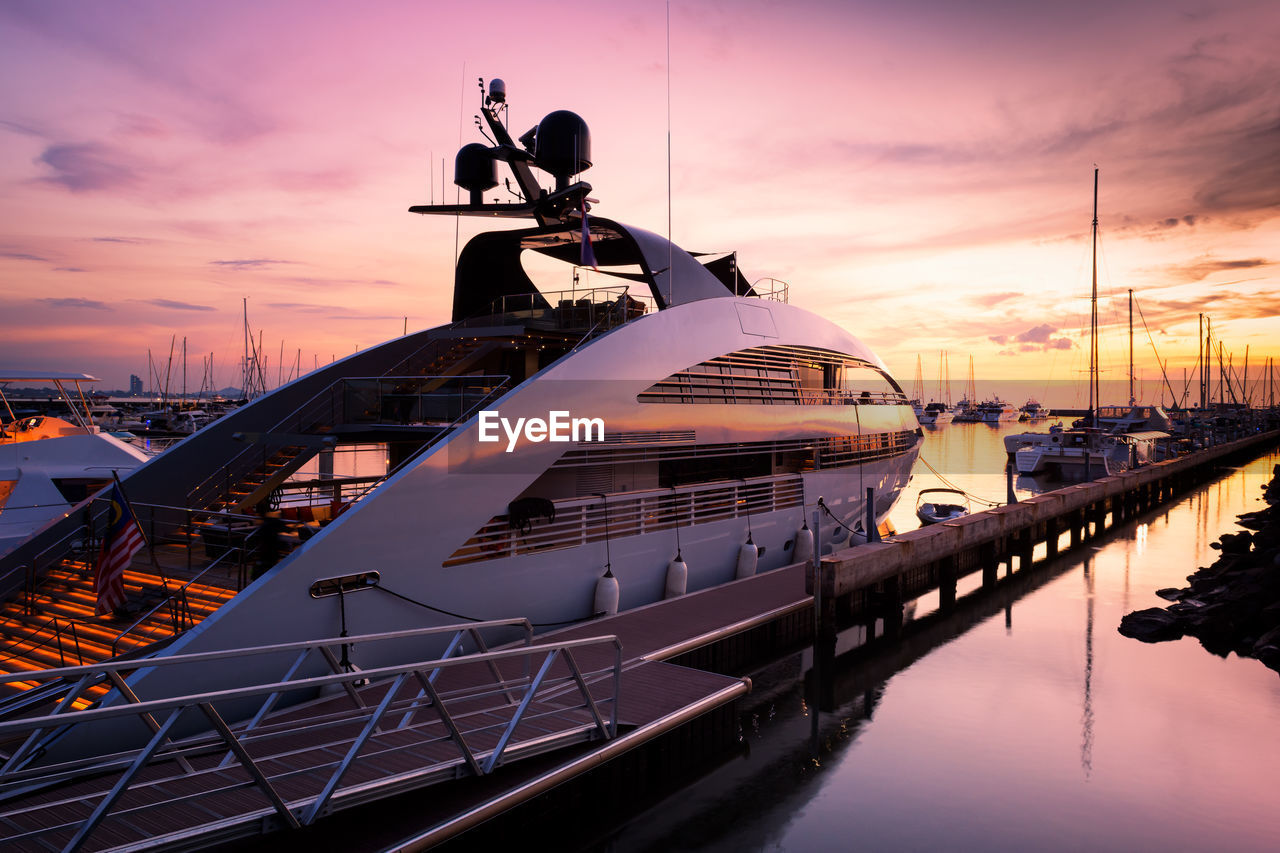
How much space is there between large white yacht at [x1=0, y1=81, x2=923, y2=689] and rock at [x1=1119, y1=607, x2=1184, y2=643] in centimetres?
594

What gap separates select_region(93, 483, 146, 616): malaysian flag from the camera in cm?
737

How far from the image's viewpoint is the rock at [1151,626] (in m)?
14.8

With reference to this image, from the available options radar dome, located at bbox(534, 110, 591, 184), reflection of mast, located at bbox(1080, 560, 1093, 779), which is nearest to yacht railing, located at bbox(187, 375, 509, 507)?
A: radar dome, located at bbox(534, 110, 591, 184)

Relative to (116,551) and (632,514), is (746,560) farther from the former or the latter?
(116,551)

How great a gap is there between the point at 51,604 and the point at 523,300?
25.7 feet

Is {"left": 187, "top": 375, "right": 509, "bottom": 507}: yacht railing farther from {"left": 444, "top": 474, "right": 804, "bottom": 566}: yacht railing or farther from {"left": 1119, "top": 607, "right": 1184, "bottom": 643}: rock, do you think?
{"left": 1119, "top": 607, "right": 1184, "bottom": 643}: rock

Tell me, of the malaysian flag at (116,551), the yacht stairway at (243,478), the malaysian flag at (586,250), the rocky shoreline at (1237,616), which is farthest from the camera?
the rocky shoreline at (1237,616)

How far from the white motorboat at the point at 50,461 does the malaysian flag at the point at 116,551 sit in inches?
387

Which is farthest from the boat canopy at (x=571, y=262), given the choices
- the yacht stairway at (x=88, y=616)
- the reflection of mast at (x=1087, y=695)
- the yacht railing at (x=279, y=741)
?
the reflection of mast at (x=1087, y=695)

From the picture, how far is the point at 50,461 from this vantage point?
1712cm

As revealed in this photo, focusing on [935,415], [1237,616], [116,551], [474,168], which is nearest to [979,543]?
[1237,616]

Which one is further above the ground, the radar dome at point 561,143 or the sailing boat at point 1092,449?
the radar dome at point 561,143

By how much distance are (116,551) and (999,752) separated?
33.8 feet

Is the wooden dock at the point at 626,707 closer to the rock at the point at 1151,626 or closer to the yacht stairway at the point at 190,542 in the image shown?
the yacht stairway at the point at 190,542
